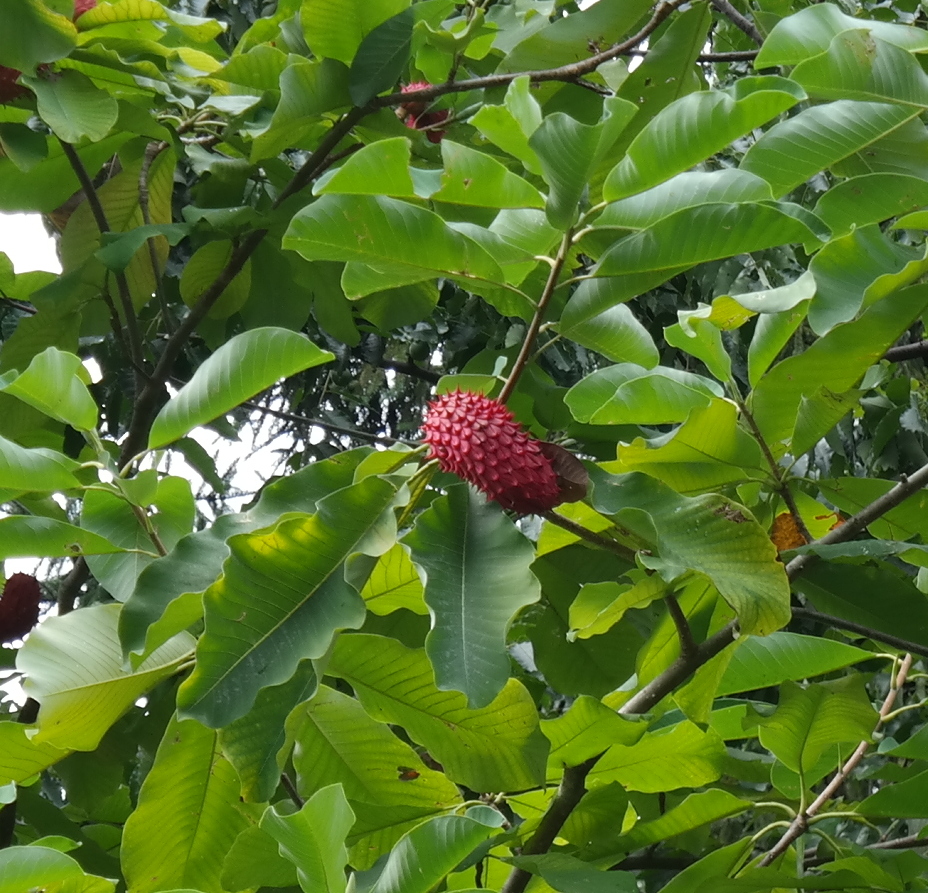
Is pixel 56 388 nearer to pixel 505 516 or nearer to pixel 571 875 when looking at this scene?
pixel 505 516

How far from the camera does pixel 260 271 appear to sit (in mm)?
1623

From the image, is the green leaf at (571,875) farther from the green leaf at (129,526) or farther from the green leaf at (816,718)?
the green leaf at (129,526)

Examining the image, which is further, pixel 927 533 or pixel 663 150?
pixel 927 533

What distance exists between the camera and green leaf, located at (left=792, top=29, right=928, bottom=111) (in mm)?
840

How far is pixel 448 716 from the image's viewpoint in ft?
2.97

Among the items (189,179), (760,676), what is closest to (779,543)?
(760,676)

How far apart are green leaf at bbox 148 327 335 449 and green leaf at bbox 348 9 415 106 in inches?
18.1

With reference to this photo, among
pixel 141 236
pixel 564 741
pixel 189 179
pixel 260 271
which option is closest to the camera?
pixel 564 741

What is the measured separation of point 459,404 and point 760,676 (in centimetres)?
48

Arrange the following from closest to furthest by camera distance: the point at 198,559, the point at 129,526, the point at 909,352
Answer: the point at 198,559 < the point at 129,526 < the point at 909,352

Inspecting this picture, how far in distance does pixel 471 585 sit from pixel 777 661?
18.3 inches

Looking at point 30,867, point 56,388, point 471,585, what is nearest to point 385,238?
point 471,585

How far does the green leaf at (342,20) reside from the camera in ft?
4.04

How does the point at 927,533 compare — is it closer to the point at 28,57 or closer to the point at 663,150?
the point at 663,150
